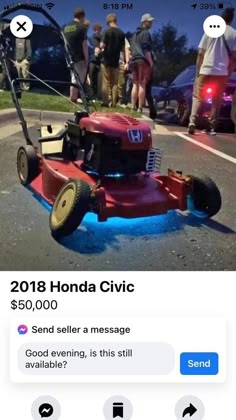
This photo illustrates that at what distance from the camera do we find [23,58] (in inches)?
45.6

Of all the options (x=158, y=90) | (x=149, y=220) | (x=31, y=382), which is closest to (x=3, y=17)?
(x=158, y=90)

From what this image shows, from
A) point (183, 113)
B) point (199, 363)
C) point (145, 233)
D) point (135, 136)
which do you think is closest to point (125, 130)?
point (135, 136)

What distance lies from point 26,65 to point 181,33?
1.53 feet

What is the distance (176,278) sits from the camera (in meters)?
0.79

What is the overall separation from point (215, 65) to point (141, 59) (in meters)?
0.13

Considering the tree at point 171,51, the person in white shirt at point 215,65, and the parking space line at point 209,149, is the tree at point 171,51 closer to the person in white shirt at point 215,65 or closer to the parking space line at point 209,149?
the person in white shirt at point 215,65

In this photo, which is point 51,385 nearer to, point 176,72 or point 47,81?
point 176,72

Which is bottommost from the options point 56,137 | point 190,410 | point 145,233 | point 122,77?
point 190,410

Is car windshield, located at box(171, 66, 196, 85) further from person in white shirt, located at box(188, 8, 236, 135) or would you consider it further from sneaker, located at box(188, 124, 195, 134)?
sneaker, located at box(188, 124, 195, 134)

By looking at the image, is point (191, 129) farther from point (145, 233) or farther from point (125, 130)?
point (145, 233)

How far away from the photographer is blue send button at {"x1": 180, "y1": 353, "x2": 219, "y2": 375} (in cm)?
77

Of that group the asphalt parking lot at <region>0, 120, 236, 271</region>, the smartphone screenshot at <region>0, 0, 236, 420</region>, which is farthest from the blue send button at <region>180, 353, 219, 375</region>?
the asphalt parking lot at <region>0, 120, 236, 271</region>

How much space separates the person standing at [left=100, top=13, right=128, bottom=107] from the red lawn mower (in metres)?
0.06

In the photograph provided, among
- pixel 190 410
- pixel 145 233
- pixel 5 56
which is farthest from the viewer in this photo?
pixel 5 56
